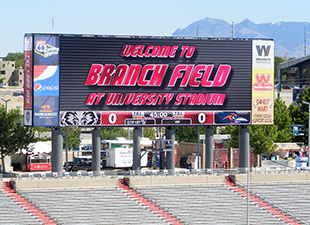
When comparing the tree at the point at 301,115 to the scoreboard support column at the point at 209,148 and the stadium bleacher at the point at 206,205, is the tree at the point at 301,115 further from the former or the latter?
the stadium bleacher at the point at 206,205

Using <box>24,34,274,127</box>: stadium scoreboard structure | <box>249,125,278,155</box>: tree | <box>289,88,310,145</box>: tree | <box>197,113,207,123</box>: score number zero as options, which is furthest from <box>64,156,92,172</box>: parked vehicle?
<box>289,88,310,145</box>: tree

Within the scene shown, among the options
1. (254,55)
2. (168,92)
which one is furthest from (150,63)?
(254,55)

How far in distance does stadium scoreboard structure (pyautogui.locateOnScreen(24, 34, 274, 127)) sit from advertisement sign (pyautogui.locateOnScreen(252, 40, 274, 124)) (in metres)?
0.09

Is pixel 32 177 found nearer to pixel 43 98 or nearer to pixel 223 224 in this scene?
pixel 43 98

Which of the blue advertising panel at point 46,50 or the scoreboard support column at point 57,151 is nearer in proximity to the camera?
the blue advertising panel at point 46,50

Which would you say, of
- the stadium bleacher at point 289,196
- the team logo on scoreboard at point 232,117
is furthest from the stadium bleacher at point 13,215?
the stadium bleacher at point 289,196

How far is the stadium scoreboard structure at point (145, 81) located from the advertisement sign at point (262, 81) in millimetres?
93

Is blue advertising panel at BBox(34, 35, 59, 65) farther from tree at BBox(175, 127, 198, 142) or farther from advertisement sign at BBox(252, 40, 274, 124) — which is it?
tree at BBox(175, 127, 198, 142)

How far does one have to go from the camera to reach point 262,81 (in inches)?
2298

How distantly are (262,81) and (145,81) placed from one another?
439 inches

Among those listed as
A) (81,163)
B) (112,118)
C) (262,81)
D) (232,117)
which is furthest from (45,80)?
(262,81)

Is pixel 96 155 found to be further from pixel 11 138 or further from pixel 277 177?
pixel 277 177

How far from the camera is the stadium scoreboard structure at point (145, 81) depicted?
53625 millimetres

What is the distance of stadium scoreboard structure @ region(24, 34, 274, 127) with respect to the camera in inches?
2111
